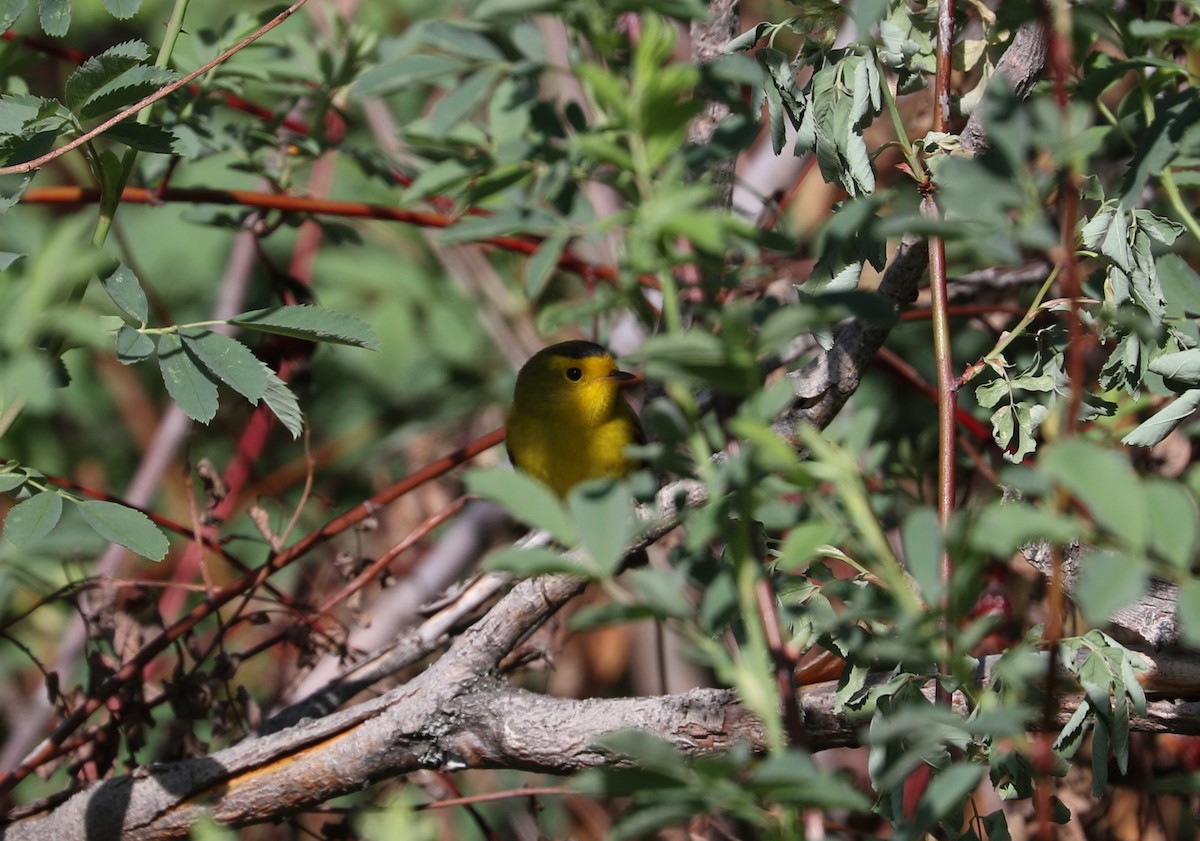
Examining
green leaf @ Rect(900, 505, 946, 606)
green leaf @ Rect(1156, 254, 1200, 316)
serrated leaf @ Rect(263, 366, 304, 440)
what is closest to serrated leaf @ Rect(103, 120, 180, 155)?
serrated leaf @ Rect(263, 366, 304, 440)

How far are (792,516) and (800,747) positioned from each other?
9.7 inches

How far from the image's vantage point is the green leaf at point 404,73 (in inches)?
83.2

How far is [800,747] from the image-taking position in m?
1.21

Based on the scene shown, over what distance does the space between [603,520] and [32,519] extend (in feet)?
3.65

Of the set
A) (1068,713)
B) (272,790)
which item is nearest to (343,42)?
(272,790)

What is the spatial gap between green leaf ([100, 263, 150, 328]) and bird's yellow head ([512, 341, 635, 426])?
2410 millimetres

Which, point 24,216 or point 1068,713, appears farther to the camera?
point 24,216

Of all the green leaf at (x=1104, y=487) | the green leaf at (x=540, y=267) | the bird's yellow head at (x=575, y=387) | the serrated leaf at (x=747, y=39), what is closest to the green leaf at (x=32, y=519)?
the green leaf at (x=540, y=267)

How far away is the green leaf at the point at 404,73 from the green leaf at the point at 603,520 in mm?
1220

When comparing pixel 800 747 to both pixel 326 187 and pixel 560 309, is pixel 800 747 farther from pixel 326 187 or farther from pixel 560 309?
pixel 326 187

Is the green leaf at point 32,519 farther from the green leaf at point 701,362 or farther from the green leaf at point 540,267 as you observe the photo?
the green leaf at point 701,362

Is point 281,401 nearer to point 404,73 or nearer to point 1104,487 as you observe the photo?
point 404,73

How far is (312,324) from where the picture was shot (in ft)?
6.23

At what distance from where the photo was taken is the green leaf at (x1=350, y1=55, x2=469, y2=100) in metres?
2.11
